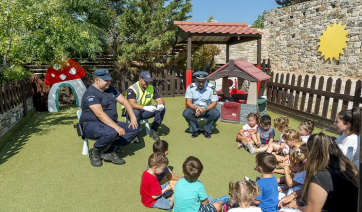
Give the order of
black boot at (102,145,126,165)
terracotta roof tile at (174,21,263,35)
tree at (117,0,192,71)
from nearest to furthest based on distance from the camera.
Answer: black boot at (102,145,126,165) < terracotta roof tile at (174,21,263,35) < tree at (117,0,192,71)

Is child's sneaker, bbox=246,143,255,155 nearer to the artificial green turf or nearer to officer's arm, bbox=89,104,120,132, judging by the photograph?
the artificial green turf

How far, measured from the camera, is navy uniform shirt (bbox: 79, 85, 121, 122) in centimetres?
420

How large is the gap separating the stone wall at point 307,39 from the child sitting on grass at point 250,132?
22.2 feet

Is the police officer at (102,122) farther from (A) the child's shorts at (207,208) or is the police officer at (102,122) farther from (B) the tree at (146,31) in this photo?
(B) the tree at (146,31)

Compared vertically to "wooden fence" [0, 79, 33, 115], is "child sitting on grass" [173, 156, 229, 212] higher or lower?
lower

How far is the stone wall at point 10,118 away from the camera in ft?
17.9

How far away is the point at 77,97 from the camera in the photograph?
8.95 metres

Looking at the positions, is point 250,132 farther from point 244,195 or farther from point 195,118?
point 244,195

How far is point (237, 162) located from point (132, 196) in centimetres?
191

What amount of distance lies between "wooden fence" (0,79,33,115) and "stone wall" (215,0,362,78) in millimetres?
10250

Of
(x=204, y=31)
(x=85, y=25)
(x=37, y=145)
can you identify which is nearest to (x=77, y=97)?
(x=85, y=25)

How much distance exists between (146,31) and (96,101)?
300 inches

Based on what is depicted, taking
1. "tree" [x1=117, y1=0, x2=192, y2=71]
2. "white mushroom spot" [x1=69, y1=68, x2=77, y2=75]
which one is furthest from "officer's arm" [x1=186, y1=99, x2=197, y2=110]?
"tree" [x1=117, y1=0, x2=192, y2=71]

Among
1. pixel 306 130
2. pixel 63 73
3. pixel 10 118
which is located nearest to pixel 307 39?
pixel 306 130
